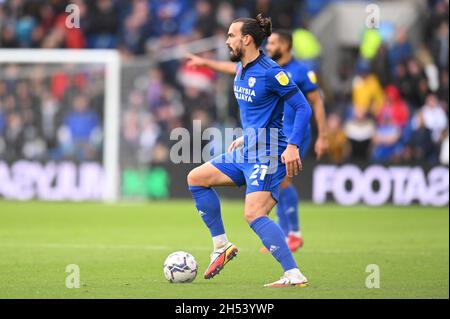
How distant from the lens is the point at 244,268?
32.6ft

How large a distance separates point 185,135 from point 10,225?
658cm

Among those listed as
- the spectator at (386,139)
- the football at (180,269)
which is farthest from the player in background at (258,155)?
the spectator at (386,139)

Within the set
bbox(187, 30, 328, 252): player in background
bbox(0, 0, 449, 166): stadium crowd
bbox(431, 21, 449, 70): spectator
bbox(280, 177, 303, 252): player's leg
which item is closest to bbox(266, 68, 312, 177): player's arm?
bbox(187, 30, 328, 252): player in background

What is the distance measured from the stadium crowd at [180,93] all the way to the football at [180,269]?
36.3 ft

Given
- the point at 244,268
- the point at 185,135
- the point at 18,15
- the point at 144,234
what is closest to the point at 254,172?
the point at 244,268

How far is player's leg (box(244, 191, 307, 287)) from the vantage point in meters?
8.34

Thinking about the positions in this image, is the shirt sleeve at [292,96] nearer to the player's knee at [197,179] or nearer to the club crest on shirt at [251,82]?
the club crest on shirt at [251,82]

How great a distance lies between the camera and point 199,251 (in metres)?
11.5

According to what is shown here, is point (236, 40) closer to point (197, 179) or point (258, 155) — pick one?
point (258, 155)

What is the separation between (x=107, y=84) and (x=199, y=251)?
33.0 feet

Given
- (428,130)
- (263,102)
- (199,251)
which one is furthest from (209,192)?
(428,130)

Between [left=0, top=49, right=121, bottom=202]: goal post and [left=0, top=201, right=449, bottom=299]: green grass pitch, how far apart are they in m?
1.11

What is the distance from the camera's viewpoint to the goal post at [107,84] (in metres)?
20.1

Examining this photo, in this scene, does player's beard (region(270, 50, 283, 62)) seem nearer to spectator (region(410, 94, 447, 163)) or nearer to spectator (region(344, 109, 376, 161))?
spectator (region(410, 94, 447, 163))
